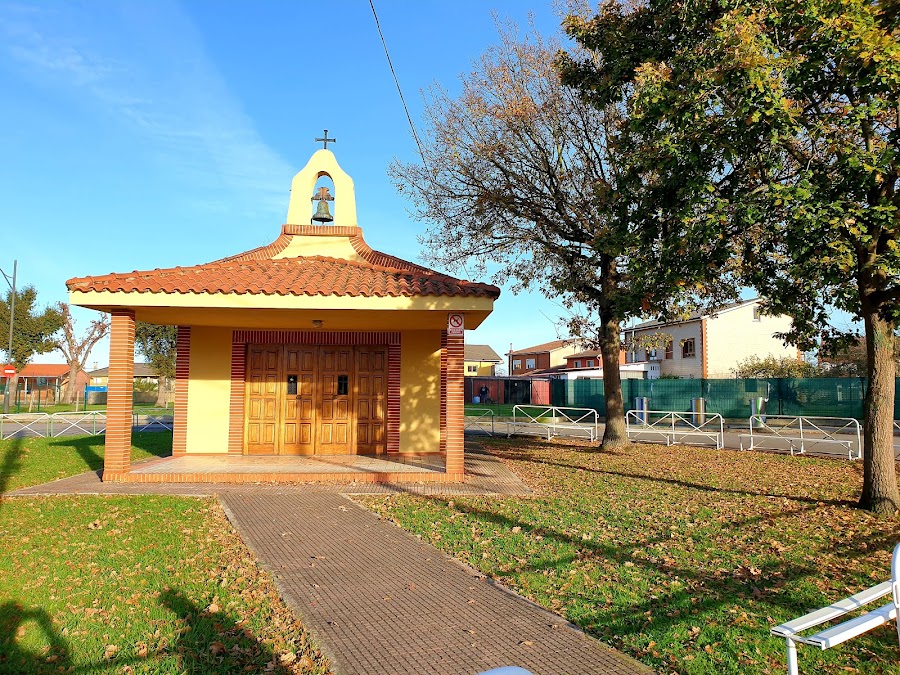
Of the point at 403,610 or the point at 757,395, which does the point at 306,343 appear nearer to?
the point at 403,610

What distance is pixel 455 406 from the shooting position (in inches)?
397

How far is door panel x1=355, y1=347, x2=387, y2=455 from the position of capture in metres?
13.4

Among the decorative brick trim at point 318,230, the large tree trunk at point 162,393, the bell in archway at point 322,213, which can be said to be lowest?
the large tree trunk at point 162,393

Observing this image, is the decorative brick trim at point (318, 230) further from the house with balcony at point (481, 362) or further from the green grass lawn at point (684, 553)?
the house with balcony at point (481, 362)

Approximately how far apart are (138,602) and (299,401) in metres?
8.62

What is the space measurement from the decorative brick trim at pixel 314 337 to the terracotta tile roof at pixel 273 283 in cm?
243

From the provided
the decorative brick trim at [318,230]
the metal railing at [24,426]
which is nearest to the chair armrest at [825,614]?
the decorative brick trim at [318,230]

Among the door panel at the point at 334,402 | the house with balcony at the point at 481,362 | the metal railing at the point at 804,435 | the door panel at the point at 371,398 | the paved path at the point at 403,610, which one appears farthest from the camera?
the house with balcony at the point at 481,362

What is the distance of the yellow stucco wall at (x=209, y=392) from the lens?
13.0m

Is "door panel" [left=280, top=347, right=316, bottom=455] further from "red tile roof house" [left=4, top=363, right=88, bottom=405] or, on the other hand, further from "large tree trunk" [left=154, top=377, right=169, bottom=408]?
"red tile roof house" [left=4, top=363, right=88, bottom=405]

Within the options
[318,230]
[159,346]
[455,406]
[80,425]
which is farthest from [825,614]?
[159,346]

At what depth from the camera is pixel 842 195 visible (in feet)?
22.8

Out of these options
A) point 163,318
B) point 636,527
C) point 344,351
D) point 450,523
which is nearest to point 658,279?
point 636,527

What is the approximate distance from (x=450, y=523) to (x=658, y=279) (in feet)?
15.4
